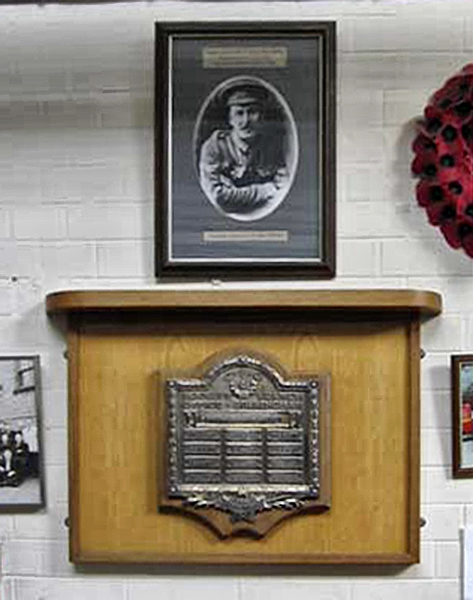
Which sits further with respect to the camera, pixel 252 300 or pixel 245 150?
pixel 245 150

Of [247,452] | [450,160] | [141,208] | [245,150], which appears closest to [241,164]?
[245,150]

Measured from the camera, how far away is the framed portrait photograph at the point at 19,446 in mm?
2814

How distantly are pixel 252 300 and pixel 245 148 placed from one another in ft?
1.39

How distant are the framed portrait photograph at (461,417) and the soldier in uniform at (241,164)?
0.69 meters

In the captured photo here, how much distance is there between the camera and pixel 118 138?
285 cm

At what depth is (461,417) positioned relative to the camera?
9.13 ft

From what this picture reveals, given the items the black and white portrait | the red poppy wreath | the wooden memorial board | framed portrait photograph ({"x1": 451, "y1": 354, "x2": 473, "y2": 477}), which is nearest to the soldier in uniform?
the black and white portrait

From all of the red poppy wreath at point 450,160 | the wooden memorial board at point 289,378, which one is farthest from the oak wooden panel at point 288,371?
the red poppy wreath at point 450,160

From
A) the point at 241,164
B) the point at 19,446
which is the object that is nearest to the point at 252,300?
the point at 241,164

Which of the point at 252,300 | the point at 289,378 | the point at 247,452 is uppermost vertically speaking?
the point at 252,300

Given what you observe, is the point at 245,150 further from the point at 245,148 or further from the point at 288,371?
the point at 288,371

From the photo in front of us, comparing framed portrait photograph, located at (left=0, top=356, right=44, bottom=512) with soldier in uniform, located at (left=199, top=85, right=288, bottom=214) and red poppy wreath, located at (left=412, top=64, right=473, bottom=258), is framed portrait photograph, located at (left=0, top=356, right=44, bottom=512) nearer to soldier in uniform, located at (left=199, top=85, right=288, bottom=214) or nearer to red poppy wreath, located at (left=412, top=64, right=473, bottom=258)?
soldier in uniform, located at (left=199, top=85, right=288, bottom=214)

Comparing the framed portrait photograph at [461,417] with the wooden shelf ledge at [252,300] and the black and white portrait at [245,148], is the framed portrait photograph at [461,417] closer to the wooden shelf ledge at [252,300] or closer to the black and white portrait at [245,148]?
the wooden shelf ledge at [252,300]

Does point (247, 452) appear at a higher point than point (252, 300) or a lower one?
lower
